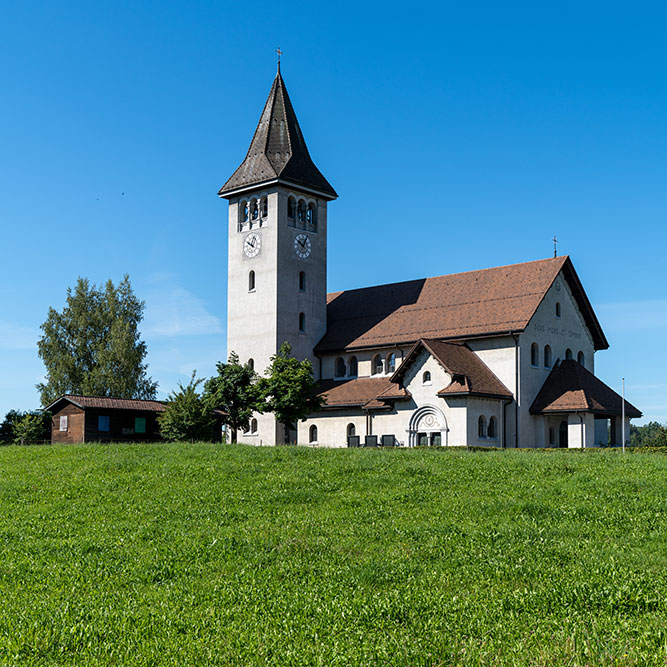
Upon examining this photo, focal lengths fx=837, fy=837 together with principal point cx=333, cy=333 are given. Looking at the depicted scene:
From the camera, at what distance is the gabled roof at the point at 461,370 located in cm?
4697

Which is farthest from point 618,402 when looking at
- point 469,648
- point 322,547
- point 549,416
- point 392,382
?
point 469,648

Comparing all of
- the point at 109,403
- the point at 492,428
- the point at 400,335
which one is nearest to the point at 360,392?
the point at 400,335

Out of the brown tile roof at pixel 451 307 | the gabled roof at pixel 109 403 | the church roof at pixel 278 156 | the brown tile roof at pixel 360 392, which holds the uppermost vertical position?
the church roof at pixel 278 156

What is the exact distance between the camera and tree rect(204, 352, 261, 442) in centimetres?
5328

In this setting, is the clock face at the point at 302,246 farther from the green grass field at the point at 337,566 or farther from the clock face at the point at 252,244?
the green grass field at the point at 337,566

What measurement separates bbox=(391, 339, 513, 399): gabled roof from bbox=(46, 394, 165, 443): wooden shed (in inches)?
707

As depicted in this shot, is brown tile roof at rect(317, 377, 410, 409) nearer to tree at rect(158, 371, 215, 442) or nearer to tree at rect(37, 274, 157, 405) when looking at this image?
tree at rect(158, 371, 215, 442)

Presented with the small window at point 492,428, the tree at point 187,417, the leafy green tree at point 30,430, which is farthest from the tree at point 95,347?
the small window at point 492,428

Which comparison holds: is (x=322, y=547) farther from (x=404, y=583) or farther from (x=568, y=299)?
(x=568, y=299)

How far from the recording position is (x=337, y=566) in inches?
578

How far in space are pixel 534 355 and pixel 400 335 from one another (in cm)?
905

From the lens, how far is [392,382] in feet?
165

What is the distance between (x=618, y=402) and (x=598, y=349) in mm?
6735

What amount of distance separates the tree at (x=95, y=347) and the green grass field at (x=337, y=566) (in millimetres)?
48641
